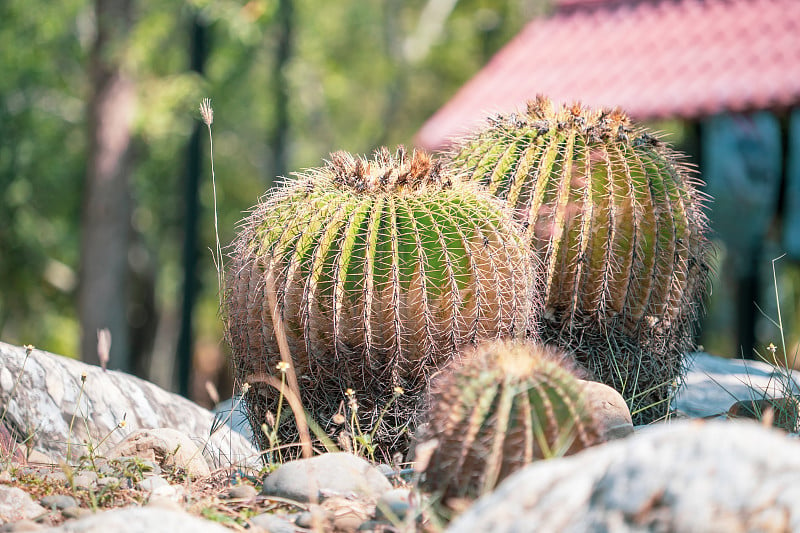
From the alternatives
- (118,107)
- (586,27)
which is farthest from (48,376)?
(586,27)

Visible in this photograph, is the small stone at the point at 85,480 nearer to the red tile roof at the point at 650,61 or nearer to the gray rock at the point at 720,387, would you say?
the gray rock at the point at 720,387

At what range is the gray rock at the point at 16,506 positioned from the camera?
266 cm

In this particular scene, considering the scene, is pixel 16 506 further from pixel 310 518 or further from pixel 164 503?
pixel 310 518

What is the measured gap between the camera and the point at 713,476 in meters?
1.71

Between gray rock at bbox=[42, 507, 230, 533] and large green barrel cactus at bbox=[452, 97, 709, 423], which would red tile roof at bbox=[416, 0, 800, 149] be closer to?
large green barrel cactus at bbox=[452, 97, 709, 423]

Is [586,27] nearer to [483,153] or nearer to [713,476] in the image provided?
[483,153]

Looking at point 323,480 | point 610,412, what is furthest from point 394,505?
point 610,412

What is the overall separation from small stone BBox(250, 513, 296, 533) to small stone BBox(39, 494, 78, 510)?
0.57 m

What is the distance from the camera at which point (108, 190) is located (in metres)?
11.5

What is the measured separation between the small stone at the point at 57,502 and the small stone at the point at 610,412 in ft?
5.11

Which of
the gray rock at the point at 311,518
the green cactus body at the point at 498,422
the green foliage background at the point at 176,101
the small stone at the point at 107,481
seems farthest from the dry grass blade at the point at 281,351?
the green foliage background at the point at 176,101

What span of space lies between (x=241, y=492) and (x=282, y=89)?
12.8m

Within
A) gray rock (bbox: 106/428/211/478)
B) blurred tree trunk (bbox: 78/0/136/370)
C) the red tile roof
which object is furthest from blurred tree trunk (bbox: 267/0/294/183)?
gray rock (bbox: 106/428/211/478)

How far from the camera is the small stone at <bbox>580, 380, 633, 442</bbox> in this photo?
9.66ft
